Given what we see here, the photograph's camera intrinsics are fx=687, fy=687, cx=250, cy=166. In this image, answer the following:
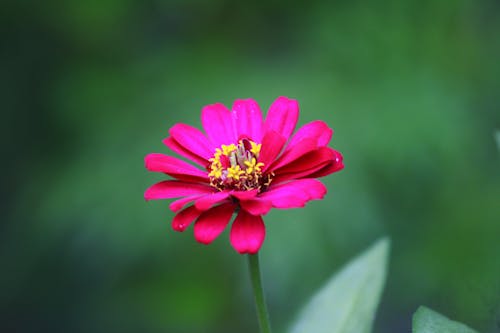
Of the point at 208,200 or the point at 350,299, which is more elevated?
the point at 208,200

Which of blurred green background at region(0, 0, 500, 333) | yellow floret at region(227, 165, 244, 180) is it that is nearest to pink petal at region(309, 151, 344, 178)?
yellow floret at region(227, 165, 244, 180)

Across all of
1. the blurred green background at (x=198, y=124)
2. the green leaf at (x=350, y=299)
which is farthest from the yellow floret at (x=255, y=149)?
the blurred green background at (x=198, y=124)

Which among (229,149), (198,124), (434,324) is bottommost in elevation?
(434,324)

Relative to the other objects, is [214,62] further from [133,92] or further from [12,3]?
[12,3]

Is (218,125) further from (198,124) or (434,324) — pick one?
(198,124)

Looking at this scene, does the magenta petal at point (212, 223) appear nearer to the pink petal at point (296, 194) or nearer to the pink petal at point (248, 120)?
the pink petal at point (296, 194)

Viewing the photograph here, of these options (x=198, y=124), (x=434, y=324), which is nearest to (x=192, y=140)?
(x=434, y=324)

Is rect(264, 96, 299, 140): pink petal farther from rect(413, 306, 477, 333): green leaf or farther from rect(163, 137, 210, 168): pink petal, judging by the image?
rect(413, 306, 477, 333): green leaf

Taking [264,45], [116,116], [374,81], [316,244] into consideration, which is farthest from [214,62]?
[316,244]
